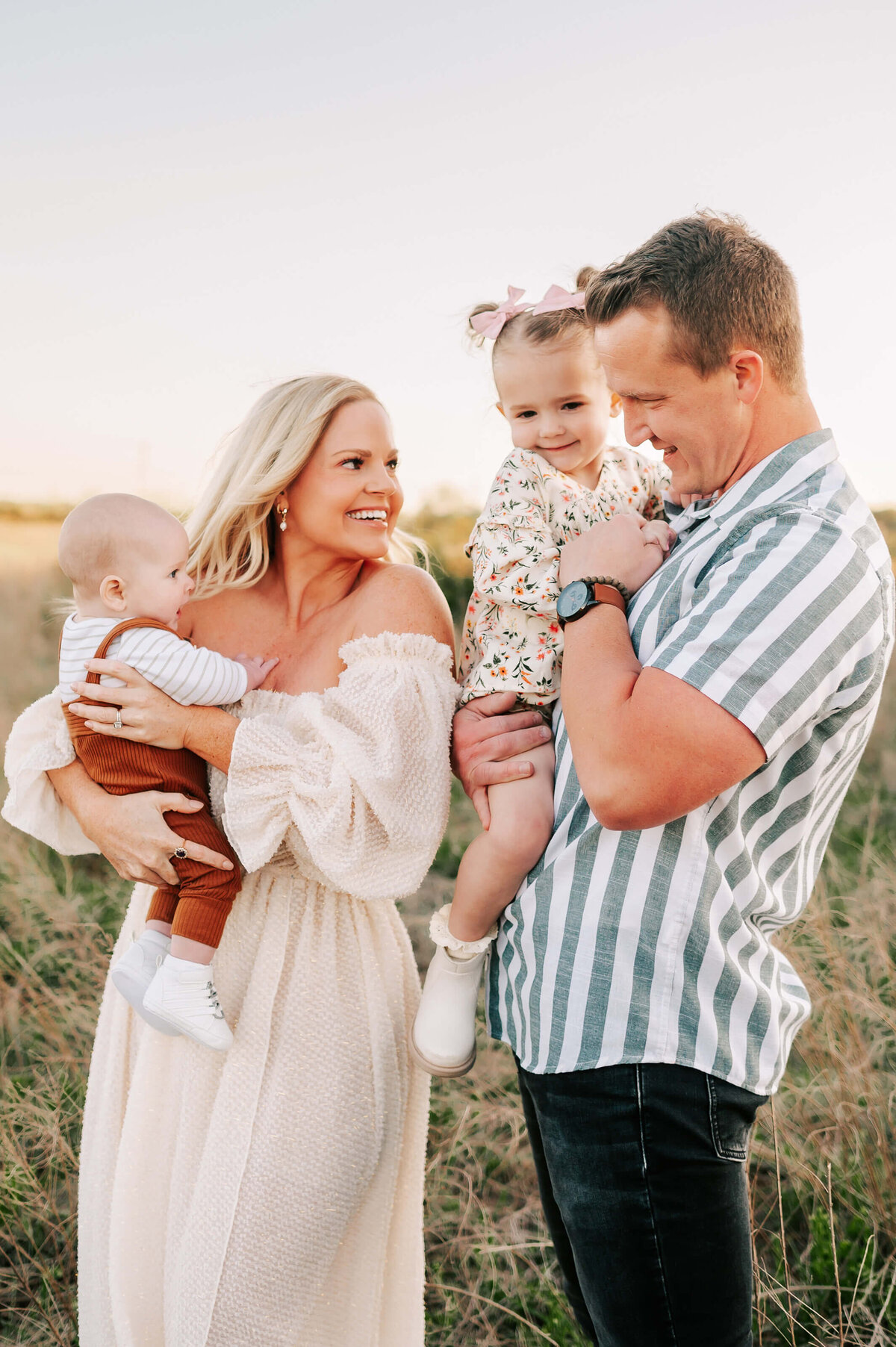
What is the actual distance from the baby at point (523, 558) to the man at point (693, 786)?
0.17m

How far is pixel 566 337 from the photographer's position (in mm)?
2209

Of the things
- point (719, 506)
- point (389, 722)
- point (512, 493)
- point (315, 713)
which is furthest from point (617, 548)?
point (315, 713)

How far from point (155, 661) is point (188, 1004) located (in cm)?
72

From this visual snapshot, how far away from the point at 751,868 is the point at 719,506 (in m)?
0.61

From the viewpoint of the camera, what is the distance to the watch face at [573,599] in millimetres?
1649

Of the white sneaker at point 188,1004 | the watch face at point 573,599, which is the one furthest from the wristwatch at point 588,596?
the white sneaker at point 188,1004

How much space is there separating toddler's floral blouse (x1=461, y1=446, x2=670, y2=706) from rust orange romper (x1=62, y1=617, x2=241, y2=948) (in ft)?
2.11

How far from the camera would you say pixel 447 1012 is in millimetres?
2043

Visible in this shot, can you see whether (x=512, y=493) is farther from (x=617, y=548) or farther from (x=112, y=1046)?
(x=112, y=1046)

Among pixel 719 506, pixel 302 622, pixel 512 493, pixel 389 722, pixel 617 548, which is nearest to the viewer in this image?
pixel 719 506

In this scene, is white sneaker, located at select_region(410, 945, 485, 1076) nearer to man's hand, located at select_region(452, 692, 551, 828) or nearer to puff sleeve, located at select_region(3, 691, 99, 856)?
man's hand, located at select_region(452, 692, 551, 828)

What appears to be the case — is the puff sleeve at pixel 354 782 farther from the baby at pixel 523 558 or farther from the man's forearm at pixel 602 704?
the man's forearm at pixel 602 704

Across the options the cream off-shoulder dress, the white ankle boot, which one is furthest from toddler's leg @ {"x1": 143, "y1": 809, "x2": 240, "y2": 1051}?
the white ankle boot

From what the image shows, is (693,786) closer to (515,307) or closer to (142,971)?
(142,971)
